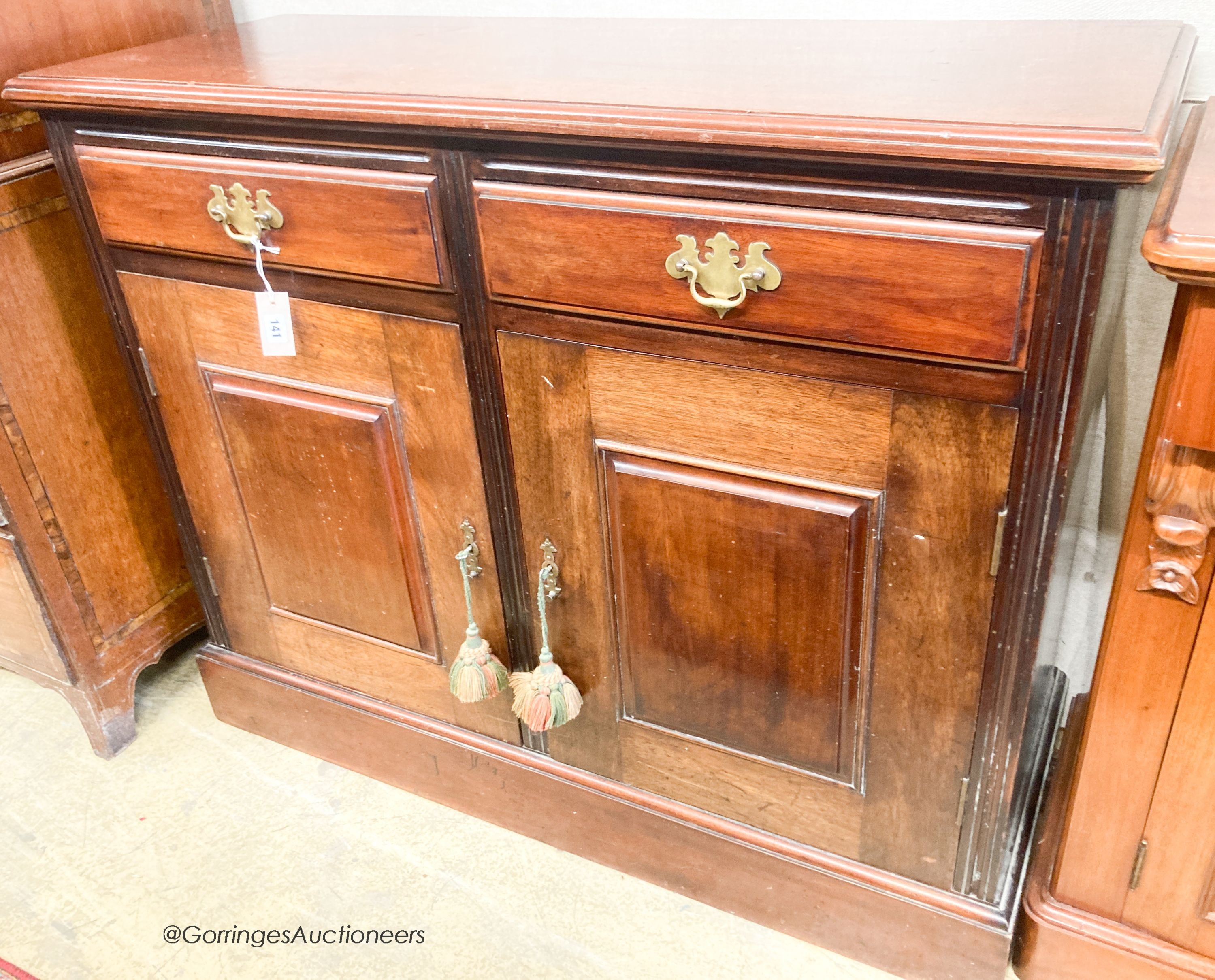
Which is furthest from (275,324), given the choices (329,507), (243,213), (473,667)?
(473,667)

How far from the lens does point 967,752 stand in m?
0.96

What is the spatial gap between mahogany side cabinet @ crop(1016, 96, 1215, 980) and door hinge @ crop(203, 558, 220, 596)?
1056 mm

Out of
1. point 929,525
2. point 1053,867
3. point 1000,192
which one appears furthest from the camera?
point 1053,867

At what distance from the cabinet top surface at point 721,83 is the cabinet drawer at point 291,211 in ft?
0.19

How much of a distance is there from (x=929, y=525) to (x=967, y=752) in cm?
24

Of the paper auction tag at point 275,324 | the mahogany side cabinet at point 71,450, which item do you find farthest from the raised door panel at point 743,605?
the mahogany side cabinet at point 71,450

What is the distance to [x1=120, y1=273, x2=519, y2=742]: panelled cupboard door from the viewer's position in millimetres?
1069

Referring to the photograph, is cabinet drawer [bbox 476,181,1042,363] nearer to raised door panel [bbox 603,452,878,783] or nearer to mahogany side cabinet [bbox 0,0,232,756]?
raised door panel [bbox 603,452,878,783]

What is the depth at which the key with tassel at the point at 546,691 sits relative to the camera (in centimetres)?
109

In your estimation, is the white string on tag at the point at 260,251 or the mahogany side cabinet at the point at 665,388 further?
the white string on tag at the point at 260,251

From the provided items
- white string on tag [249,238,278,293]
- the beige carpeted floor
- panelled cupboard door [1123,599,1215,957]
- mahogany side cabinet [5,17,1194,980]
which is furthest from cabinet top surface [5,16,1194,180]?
the beige carpeted floor

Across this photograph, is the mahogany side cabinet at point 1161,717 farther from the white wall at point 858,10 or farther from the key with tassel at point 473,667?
the key with tassel at point 473,667

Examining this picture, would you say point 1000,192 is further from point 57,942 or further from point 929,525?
point 57,942

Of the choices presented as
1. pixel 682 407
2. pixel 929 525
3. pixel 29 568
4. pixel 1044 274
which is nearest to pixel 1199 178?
pixel 1044 274
